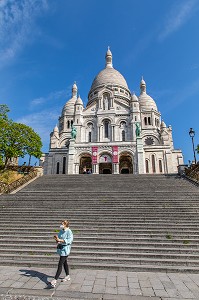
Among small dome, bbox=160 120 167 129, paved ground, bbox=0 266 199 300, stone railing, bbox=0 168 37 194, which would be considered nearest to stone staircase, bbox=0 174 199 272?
paved ground, bbox=0 266 199 300

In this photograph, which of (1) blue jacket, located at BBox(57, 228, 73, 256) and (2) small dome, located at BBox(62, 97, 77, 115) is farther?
(2) small dome, located at BBox(62, 97, 77, 115)

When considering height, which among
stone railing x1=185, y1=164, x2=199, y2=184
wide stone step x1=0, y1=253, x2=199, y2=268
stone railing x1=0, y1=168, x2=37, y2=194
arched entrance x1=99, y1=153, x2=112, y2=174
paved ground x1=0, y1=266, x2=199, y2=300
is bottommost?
paved ground x1=0, y1=266, x2=199, y2=300

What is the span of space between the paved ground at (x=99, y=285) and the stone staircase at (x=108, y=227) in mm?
390

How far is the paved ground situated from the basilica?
24863 mm

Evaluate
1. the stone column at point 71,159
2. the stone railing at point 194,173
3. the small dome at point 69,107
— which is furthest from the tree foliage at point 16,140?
the small dome at point 69,107

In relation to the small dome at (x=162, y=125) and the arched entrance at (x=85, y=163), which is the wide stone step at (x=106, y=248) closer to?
the arched entrance at (x=85, y=163)

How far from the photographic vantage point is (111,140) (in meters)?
36.6

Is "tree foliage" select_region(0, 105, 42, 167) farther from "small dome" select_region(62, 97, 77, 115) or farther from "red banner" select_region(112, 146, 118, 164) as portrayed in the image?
"small dome" select_region(62, 97, 77, 115)

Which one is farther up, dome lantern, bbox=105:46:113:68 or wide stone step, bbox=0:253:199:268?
dome lantern, bbox=105:46:113:68

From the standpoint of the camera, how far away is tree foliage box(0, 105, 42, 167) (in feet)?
72.5

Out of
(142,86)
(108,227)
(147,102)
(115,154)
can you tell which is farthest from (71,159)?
(142,86)

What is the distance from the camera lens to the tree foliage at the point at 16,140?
870 inches

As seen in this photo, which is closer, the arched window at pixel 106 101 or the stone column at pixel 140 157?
the stone column at pixel 140 157

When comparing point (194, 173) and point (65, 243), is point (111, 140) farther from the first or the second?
point (65, 243)
